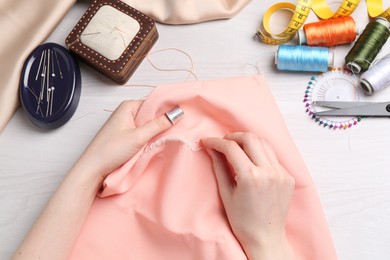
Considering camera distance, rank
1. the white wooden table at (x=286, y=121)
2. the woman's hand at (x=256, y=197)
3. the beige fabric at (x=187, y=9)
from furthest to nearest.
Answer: the beige fabric at (x=187, y=9), the white wooden table at (x=286, y=121), the woman's hand at (x=256, y=197)

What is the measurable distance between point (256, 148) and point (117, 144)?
0.24 m

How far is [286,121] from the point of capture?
3.02ft

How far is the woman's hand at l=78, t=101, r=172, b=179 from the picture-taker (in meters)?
→ 0.82

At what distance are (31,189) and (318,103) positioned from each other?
0.59m

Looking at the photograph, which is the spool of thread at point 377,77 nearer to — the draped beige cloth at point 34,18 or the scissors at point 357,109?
the scissors at point 357,109

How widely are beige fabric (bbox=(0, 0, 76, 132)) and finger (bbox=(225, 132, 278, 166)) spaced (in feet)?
1.50

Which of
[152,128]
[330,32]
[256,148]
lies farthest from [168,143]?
[330,32]

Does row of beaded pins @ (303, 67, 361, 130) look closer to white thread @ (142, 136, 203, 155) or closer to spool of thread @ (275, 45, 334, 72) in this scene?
spool of thread @ (275, 45, 334, 72)

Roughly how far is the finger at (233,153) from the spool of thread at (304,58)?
0.75 ft

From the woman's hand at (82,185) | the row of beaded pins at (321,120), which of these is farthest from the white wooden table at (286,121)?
the woman's hand at (82,185)

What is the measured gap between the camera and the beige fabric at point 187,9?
0.97 metres

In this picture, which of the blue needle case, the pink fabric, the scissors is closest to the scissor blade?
the scissors

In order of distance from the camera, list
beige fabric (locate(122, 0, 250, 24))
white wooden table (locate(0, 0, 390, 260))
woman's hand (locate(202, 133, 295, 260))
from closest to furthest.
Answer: woman's hand (locate(202, 133, 295, 260)) → white wooden table (locate(0, 0, 390, 260)) → beige fabric (locate(122, 0, 250, 24))

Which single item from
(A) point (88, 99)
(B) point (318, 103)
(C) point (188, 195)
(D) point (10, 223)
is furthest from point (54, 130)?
(B) point (318, 103)
